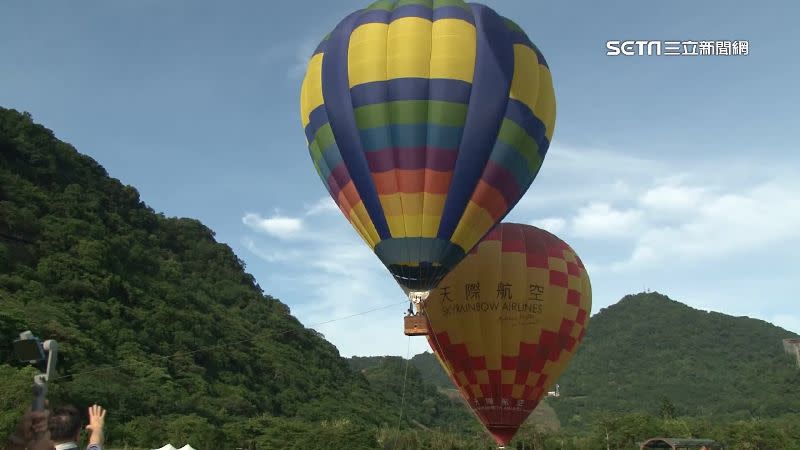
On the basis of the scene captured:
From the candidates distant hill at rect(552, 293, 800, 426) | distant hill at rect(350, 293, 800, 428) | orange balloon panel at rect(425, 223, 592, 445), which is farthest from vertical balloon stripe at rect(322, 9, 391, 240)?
distant hill at rect(552, 293, 800, 426)

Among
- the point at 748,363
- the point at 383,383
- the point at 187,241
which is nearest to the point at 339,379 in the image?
the point at 187,241

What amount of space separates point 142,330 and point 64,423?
61.3 meters

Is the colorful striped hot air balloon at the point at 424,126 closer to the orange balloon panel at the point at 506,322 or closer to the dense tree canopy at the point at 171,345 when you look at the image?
the orange balloon panel at the point at 506,322

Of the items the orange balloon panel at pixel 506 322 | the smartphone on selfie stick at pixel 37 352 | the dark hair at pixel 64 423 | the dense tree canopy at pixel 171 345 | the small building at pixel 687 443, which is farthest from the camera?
the dense tree canopy at pixel 171 345

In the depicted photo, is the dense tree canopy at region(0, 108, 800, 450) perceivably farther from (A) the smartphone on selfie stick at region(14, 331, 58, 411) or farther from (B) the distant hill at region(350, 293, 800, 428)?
(A) the smartphone on selfie stick at region(14, 331, 58, 411)

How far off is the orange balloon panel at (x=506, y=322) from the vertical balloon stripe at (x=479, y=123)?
498 cm

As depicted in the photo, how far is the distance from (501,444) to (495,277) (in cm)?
458

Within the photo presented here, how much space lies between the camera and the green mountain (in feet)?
148

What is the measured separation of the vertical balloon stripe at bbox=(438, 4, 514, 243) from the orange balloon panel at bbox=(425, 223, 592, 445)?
4.98 metres

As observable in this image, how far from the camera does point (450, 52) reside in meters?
15.1

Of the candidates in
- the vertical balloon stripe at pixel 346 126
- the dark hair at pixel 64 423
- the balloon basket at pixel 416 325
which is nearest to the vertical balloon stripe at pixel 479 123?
the vertical balloon stripe at pixel 346 126

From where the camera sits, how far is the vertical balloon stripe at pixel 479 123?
49.5 feet

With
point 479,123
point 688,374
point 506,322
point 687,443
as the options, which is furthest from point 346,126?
point 688,374

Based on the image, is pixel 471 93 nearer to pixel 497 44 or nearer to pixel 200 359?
pixel 497 44
